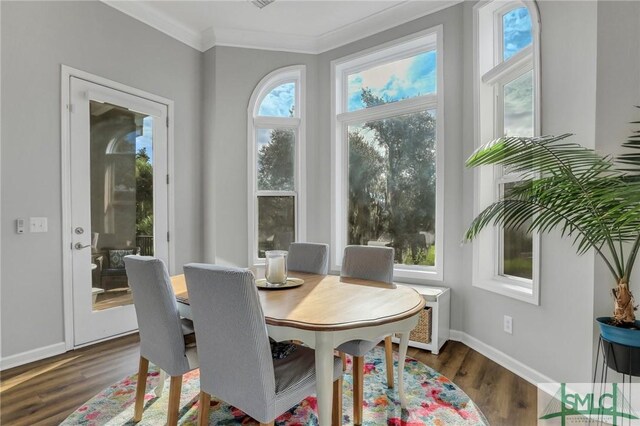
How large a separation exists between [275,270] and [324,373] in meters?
0.77

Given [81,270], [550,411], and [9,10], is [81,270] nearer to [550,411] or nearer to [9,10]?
[9,10]

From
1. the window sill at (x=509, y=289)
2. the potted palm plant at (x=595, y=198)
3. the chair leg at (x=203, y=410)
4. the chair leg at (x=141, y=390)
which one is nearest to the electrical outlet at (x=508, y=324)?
the window sill at (x=509, y=289)

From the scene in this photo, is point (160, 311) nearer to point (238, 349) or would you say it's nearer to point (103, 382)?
point (238, 349)

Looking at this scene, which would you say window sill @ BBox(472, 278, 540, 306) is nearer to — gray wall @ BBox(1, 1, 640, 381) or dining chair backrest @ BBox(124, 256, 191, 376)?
gray wall @ BBox(1, 1, 640, 381)

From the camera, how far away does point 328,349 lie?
54.4 inches

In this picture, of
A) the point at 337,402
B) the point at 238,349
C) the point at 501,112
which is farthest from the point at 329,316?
the point at 501,112

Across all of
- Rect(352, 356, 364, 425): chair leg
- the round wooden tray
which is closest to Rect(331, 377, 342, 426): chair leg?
Rect(352, 356, 364, 425): chair leg

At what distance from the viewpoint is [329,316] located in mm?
1461

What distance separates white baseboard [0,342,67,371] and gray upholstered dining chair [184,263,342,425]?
6.48 ft

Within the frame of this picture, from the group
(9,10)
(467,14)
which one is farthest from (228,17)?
(467,14)

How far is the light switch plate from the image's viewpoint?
2.60 metres

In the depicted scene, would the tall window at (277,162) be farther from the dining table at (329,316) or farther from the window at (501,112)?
the dining table at (329,316)

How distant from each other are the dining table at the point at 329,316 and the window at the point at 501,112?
1.27 metres

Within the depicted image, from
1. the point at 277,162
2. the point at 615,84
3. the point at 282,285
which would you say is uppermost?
the point at 615,84
